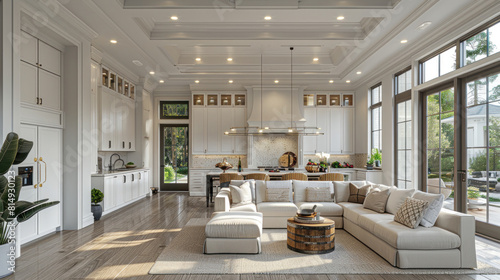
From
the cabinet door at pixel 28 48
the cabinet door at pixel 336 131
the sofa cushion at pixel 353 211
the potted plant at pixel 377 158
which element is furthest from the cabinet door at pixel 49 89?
the cabinet door at pixel 336 131

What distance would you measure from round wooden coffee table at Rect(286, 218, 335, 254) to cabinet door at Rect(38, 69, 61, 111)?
399cm

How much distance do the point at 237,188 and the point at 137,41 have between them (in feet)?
10.7

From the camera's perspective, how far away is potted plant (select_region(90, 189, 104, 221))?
6.28 meters

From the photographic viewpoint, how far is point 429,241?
147 inches

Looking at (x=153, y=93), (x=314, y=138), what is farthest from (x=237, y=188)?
(x=153, y=93)

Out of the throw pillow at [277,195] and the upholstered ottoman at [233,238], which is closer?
the upholstered ottoman at [233,238]

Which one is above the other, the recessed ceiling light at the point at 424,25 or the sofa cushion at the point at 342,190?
the recessed ceiling light at the point at 424,25

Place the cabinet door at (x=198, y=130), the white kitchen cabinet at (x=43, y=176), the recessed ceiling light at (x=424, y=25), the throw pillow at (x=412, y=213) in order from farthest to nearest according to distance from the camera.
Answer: the cabinet door at (x=198, y=130) → the recessed ceiling light at (x=424, y=25) → the white kitchen cabinet at (x=43, y=176) → the throw pillow at (x=412, y=213)

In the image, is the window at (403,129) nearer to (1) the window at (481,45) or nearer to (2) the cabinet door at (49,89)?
(1) the window at (481,45)

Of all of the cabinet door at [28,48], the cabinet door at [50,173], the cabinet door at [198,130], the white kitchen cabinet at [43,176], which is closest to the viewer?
the cabinet door at [28,48]

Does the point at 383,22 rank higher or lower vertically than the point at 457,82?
higher

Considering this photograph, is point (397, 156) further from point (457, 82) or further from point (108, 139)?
point (108, 139)

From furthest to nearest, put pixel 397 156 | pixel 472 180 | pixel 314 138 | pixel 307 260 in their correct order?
pixel 314 138
pixel 397 156
pixel 472 180
pixel 307 260

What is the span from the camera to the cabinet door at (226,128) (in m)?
10.3
